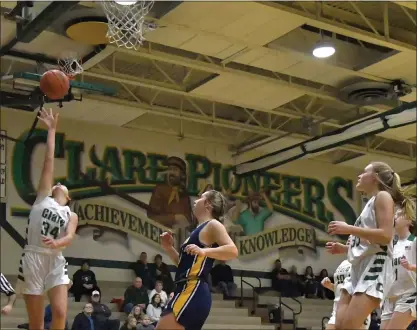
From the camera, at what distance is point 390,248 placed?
517 cm

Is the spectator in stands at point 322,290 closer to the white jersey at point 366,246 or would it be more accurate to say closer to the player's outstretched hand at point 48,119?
the player's outstretched hand at point 48,119

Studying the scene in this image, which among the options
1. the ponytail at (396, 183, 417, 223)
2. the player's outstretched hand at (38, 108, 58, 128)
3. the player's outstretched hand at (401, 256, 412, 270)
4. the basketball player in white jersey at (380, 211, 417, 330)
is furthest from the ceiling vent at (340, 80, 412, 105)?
the player's outstretched hand at (38, 108, 58, 128)

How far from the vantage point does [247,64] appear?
13.6 metres

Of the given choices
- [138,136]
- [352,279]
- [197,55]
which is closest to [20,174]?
[138,136]

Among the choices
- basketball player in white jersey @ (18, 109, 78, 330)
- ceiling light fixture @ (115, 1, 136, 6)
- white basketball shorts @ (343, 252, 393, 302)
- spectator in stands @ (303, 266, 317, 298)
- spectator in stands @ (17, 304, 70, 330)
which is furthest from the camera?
spectator in stands @ (303, 266, 317, 298)

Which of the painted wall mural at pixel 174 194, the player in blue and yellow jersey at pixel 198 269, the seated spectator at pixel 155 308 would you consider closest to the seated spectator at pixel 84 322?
the seated spectator at pixel 155 308

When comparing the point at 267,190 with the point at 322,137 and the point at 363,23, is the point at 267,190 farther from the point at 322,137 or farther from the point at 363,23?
the point at 363,23

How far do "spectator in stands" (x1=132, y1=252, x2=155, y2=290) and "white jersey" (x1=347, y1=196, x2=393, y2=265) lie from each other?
12.0 metres

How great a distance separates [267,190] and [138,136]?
423cm

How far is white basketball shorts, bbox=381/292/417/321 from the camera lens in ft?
20.6

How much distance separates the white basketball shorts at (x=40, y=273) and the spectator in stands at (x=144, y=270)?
10819 millimetres

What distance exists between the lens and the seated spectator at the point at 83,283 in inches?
619

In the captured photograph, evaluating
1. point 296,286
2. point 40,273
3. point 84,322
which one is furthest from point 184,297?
point 296,286

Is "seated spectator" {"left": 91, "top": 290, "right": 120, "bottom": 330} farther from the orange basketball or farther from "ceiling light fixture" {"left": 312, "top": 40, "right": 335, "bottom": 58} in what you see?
the orange basketball
